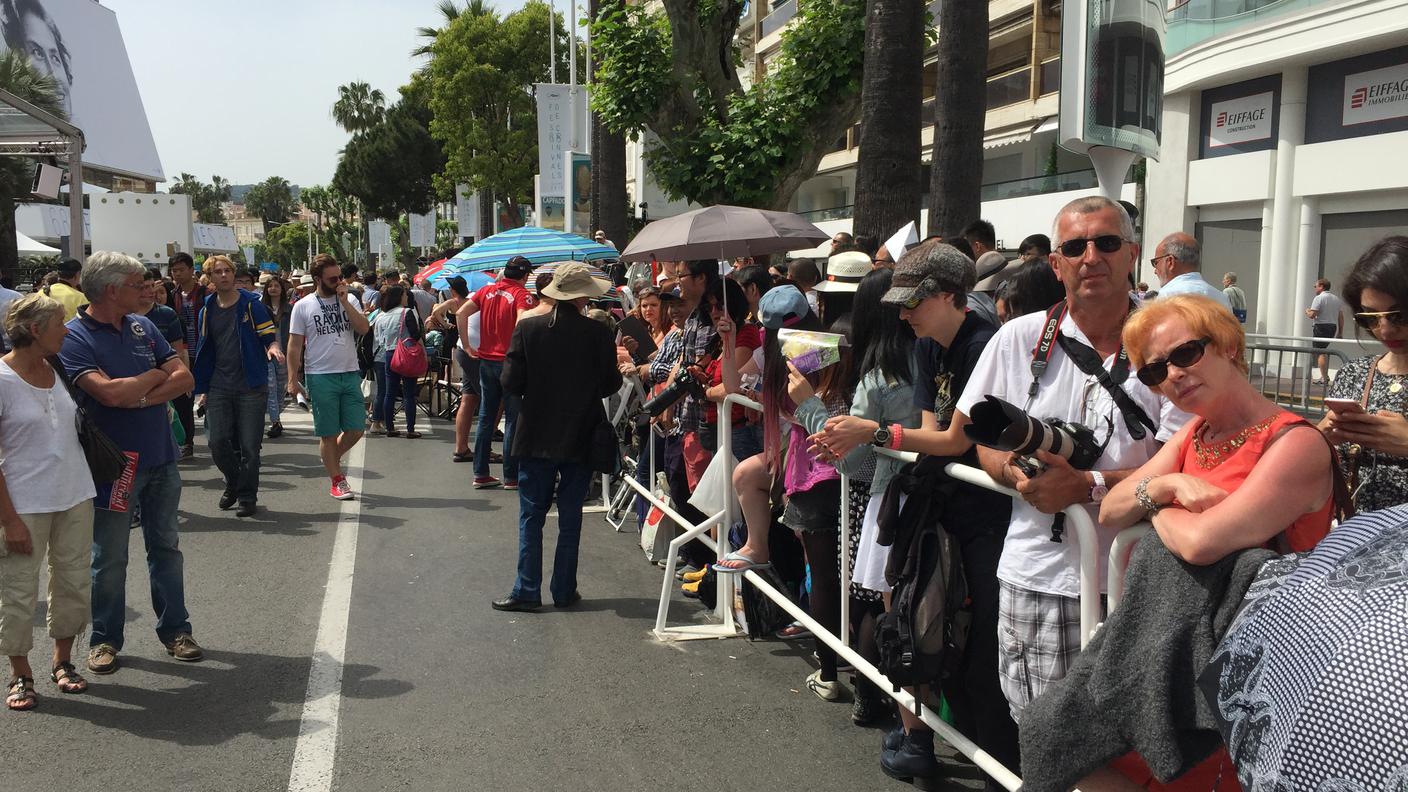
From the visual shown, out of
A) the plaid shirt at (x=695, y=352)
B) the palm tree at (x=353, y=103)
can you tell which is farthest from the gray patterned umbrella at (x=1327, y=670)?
the palm tree at (x=353, y=103)

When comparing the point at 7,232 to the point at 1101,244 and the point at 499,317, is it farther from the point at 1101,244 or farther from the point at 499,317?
the point at 1101,244

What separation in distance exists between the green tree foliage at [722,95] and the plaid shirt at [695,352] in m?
8.32

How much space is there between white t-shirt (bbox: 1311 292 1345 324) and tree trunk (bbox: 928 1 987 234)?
1193 cm

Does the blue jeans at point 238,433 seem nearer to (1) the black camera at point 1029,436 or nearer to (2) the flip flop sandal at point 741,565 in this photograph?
(2) the flip flop sandal at point 741,565

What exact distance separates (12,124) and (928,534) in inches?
497

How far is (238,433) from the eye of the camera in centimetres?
909

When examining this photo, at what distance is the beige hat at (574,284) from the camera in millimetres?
6312

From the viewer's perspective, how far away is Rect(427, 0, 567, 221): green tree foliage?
154 feet

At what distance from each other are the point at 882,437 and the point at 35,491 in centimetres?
356

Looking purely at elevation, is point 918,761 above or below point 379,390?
below

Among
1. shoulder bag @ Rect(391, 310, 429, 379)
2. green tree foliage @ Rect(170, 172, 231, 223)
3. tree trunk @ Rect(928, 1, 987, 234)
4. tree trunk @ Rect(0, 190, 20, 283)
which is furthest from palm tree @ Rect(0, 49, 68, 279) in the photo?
green tree foliage @ Rect(170, 172, 231, 223)

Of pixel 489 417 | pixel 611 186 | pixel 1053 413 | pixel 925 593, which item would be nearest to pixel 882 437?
pixel 925 593

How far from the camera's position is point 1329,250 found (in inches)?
794

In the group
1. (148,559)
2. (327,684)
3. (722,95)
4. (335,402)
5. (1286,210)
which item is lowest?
(327,684)
